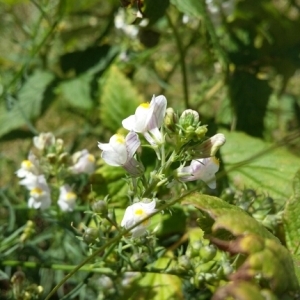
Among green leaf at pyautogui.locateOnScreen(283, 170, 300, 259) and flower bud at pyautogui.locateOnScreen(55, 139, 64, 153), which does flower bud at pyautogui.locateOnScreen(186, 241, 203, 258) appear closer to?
green leaf at pyautogui.locateOnScreen(283, 170, 300, 259)

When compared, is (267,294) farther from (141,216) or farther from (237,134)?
(237,134)

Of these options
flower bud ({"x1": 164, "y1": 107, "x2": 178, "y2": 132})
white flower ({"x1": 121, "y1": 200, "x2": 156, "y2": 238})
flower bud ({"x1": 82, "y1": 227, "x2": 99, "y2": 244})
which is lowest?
flower bud ({"x1": 82, "y1": 227, "x2": 99, "y2": 244})

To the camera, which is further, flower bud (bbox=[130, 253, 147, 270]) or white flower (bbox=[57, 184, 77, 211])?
white flower (bbox=[57, 184, 77, 211])

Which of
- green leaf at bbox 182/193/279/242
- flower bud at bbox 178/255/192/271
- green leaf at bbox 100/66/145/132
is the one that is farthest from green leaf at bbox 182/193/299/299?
green leaf at bbox 100/66/145/132

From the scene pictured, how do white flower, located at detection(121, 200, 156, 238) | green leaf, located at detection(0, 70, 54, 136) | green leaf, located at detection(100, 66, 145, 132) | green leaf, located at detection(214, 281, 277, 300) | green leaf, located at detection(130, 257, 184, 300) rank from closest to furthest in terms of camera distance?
green leaf, located at detection(214, 281, 277, 300), white flower, located at detection(121, 200, 156, 238), green leaf, located at detection(130, 257, 184, 300), green leaf, located at detection(100, 66, 145, 132), green leaf, located at detection(0, 70, 54, 136)

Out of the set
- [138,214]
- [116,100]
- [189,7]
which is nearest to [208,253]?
[138,214]

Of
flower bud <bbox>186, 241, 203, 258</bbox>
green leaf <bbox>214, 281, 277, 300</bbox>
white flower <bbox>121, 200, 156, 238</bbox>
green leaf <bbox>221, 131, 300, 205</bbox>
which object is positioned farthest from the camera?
green leaf <bbox>221, 131, 300, 205</bbox>

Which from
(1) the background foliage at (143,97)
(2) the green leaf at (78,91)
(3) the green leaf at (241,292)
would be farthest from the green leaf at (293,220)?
(2) the green leaf at (78,91)

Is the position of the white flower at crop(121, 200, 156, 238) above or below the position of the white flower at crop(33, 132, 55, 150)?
above

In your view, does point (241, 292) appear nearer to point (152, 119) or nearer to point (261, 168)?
point (152, 119)
